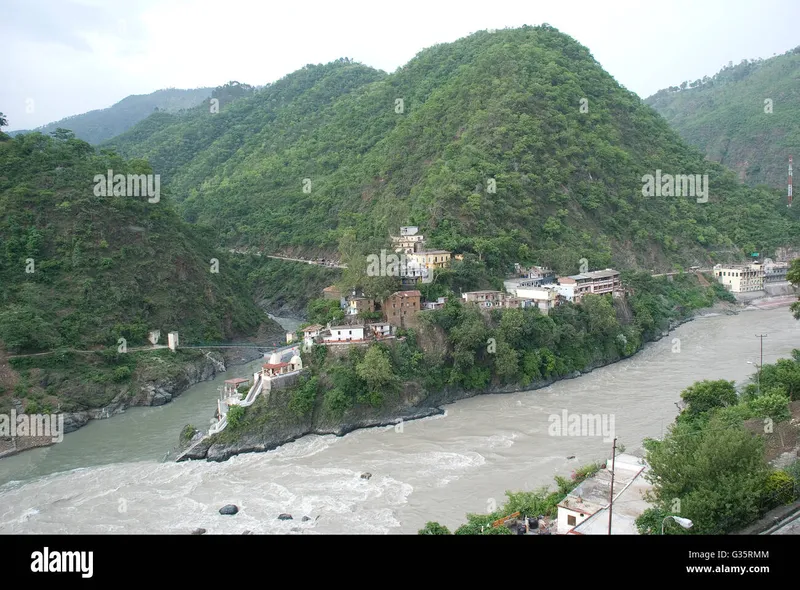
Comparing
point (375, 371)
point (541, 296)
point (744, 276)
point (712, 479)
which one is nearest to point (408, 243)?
point (541, 296)

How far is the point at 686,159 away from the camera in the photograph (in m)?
56.0

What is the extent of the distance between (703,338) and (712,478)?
25794 mm

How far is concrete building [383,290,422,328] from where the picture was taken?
92.0 feet

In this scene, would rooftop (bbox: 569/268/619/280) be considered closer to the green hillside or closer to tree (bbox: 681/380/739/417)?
tree (bbox: 681/380/739/417)

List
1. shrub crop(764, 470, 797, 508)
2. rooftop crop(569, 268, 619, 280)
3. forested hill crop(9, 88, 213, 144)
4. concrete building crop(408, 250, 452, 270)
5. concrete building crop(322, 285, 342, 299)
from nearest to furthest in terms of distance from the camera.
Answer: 1. shrub crop(764, 470, 797, 508)
2. concrete building crop(322, 285, 342, 299)
3. concrete building crop(408, 250, 452, 270)
4. rooftop crop(569, 268, 619, 280)
5. forested hill crop(9, 88, 213, 144)

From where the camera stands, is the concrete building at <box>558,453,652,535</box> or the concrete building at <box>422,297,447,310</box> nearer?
the concrete building at <box>558,453,652,535</box>

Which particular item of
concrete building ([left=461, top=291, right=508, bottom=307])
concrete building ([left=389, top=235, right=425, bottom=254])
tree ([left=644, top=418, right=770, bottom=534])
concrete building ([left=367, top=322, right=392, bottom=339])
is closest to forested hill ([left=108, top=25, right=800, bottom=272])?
concrete building ([left=389, top=235, right=425, bottom=254])

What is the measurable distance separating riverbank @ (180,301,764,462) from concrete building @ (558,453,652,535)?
32.3 ft

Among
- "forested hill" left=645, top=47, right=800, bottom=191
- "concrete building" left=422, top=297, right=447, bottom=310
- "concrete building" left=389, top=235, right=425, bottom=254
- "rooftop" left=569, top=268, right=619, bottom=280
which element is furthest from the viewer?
"forested hill" left=645, top=47, right=800, bottom=191

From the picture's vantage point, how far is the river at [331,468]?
58.2ft

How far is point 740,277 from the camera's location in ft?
149

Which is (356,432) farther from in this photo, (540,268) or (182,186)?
(182,186)

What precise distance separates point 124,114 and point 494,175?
11386 cm
